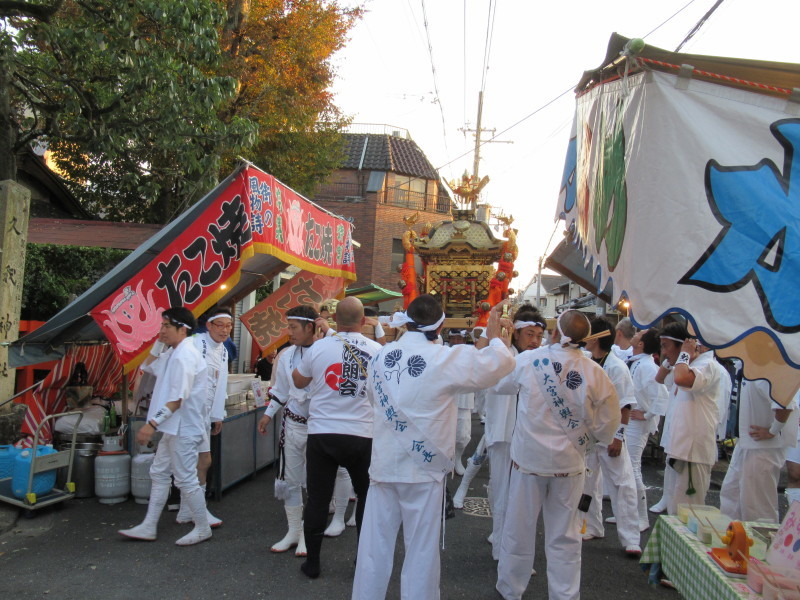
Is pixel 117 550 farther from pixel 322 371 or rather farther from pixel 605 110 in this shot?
pixel 605 110

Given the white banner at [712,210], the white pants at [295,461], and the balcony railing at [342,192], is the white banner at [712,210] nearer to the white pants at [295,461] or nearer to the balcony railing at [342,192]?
the white pants at [295,461]

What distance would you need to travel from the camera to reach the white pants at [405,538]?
3.47 m

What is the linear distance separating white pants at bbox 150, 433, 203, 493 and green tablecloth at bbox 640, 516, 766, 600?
3.75m

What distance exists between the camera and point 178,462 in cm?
528

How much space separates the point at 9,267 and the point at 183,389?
303 centimetres

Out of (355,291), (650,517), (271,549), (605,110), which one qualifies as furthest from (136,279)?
(355,291)

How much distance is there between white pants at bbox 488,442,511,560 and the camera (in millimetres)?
5113

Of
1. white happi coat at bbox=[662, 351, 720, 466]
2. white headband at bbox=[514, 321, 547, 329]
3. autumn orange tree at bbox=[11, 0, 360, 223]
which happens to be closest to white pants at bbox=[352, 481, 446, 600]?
white headband at bbox=[514, 321, 547, 329]

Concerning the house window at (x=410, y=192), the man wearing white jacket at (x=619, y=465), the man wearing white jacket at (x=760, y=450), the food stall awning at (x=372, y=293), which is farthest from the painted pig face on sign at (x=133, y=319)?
the house window at (x=410, y=192)

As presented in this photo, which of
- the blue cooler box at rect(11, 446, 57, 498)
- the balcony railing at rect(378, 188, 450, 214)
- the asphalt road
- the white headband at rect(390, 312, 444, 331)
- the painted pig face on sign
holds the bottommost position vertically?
the asphalt road

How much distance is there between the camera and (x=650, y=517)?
23.0 ft

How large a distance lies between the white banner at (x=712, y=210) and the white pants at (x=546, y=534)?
193 centimetres

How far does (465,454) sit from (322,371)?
554 cm

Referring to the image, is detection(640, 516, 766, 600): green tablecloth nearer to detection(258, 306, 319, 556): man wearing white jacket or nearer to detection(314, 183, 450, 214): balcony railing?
detection(258, 306, 319, 556): man wearing white jacket
